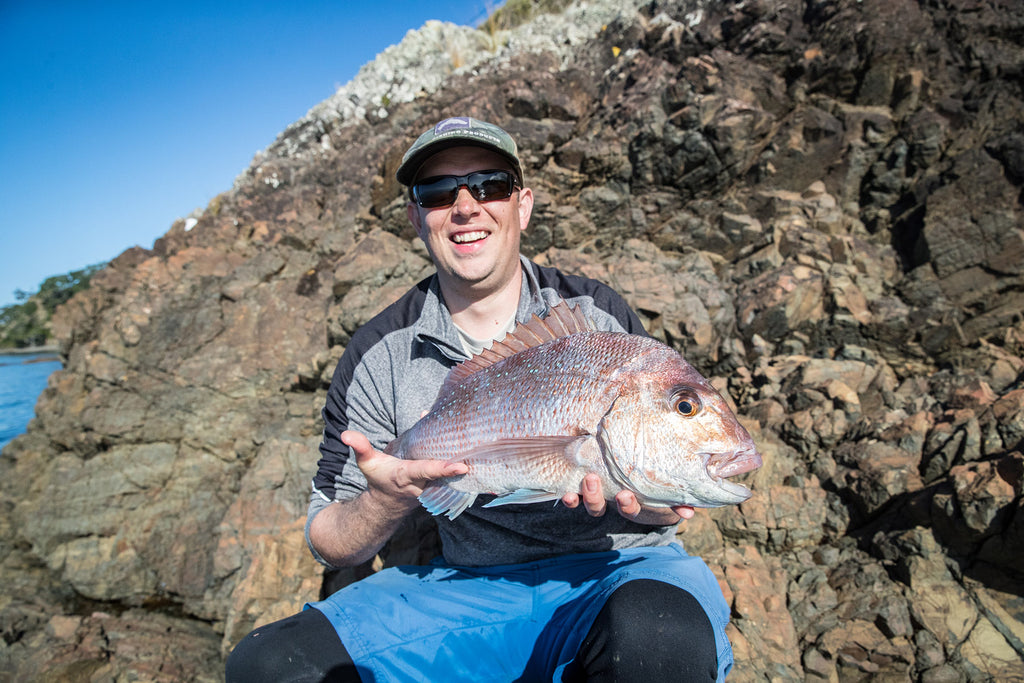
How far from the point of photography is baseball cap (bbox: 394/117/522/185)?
2615 millimetres

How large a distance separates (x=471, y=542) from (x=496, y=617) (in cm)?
42

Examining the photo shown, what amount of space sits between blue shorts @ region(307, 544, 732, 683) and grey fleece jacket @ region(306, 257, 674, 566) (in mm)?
104

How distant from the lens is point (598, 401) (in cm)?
179

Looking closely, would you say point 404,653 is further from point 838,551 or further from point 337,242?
point 337,242

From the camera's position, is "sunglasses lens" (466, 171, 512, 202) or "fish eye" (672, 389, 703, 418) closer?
"fish eye" (672, 389, 703, 418)

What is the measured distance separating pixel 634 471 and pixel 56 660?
17.0ft

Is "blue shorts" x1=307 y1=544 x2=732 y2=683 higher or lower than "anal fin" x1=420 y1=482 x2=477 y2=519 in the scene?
lower

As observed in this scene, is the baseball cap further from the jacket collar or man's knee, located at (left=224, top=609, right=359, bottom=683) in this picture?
man's knee, located at (left=224, top=609, right=359, bottom=683)

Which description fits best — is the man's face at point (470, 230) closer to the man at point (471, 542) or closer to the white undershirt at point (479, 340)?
the man at point (471, 542)

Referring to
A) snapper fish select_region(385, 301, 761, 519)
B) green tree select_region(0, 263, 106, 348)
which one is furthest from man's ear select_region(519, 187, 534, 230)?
green tree select_region(0, 263, 106, 348)

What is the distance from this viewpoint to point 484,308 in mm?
2877

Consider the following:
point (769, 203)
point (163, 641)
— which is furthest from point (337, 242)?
point (769, 203)

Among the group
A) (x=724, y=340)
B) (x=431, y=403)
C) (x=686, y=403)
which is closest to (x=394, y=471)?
(x=431, y=403)

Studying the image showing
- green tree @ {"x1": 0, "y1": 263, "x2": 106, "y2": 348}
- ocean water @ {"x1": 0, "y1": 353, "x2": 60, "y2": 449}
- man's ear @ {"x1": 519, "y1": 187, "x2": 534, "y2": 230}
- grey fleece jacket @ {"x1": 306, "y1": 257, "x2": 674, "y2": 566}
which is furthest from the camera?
green tree @ {"x1": 0, "y1": 263, "x2": 106, "y2": 348}
